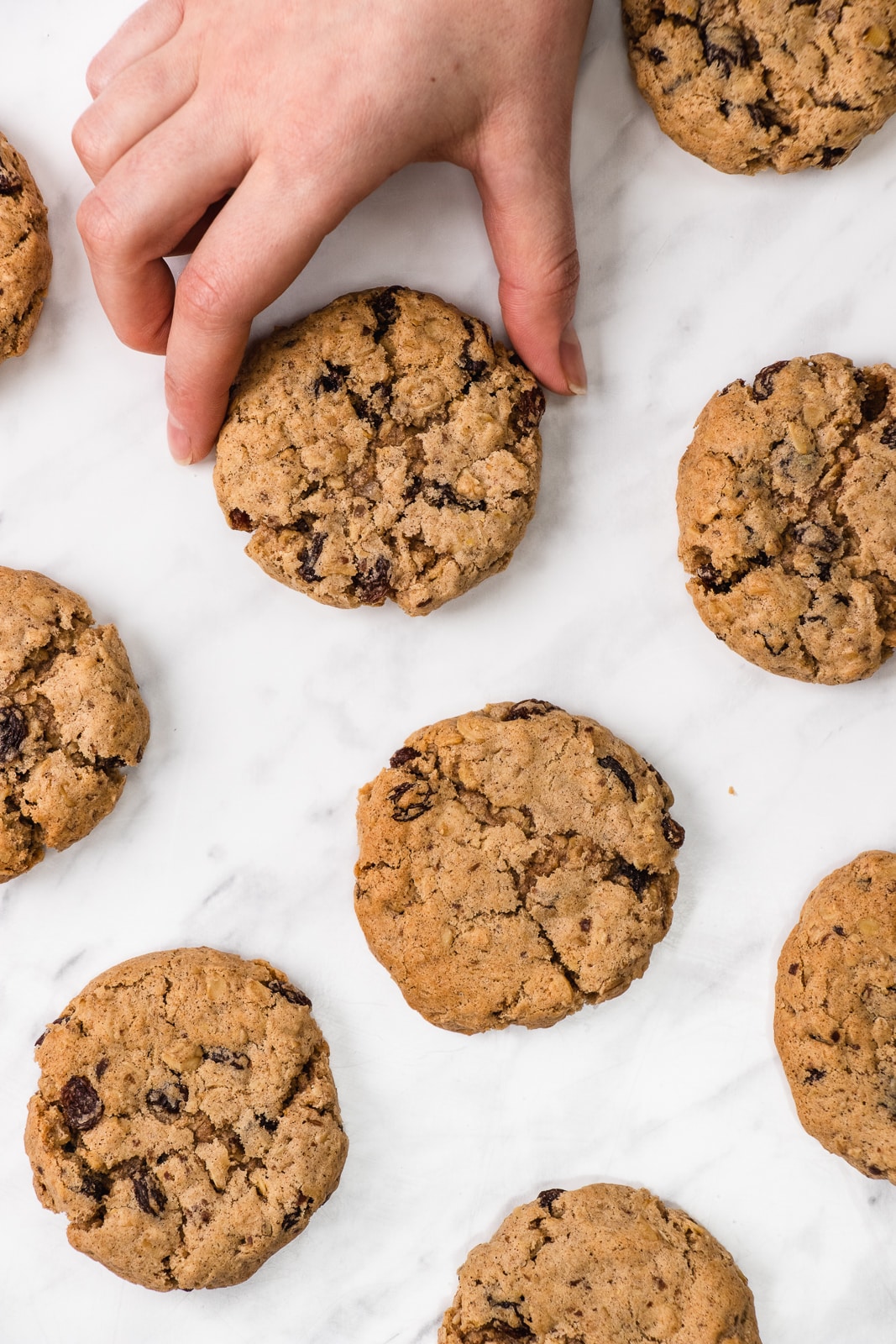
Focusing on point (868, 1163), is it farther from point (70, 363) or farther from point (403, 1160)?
point (70, 363)

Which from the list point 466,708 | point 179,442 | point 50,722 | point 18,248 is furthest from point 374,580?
point 18,248

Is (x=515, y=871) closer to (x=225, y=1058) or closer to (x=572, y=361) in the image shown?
(x=225, y=1058)

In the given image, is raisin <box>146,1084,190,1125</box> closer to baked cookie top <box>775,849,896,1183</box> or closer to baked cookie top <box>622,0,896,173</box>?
baked cookie top <box>775,849,896,1183</box>

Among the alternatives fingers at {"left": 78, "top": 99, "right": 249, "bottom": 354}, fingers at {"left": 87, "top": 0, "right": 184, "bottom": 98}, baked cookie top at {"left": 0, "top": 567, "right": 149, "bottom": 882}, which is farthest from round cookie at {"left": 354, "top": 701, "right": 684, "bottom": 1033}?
fingers at {"left": 87, "top": 0, "right": 184, "bottom": 98}

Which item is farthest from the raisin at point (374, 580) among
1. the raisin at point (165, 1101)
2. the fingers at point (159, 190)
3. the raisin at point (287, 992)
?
the raisin at point (165, 1101)

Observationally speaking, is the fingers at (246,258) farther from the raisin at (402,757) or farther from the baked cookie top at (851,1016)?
the baked cookie top at (851,1016)

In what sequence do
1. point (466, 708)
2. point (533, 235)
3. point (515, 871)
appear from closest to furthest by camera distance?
point (533, 235) < point (515, 871) < point (466, 708)

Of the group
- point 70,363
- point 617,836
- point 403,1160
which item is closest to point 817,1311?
point 403,1160
